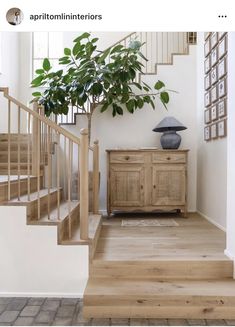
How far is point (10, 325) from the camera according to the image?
6.66 ft

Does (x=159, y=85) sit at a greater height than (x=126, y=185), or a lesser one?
greater

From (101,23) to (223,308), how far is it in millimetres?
2009

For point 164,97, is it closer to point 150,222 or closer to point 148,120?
point 148,120

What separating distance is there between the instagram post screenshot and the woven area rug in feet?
0.09

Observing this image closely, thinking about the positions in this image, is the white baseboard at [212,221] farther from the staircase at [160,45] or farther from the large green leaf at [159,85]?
the staircase at [160,45]

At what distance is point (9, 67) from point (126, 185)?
2621 mm

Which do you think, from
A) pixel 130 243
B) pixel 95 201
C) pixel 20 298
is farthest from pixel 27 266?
pixel 95 201

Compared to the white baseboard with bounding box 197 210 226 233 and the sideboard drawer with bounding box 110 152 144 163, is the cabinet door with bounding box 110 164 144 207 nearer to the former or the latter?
the sideboard drawer with bounding box 110 152 144 163

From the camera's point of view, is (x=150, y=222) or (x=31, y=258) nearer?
(x=31, y=258)

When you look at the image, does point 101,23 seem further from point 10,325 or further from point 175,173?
point 175,173

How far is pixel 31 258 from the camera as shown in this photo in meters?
2.52

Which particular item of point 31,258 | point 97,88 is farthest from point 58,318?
point 97,88

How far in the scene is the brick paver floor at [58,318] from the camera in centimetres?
206

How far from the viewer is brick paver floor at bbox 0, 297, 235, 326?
206cm
